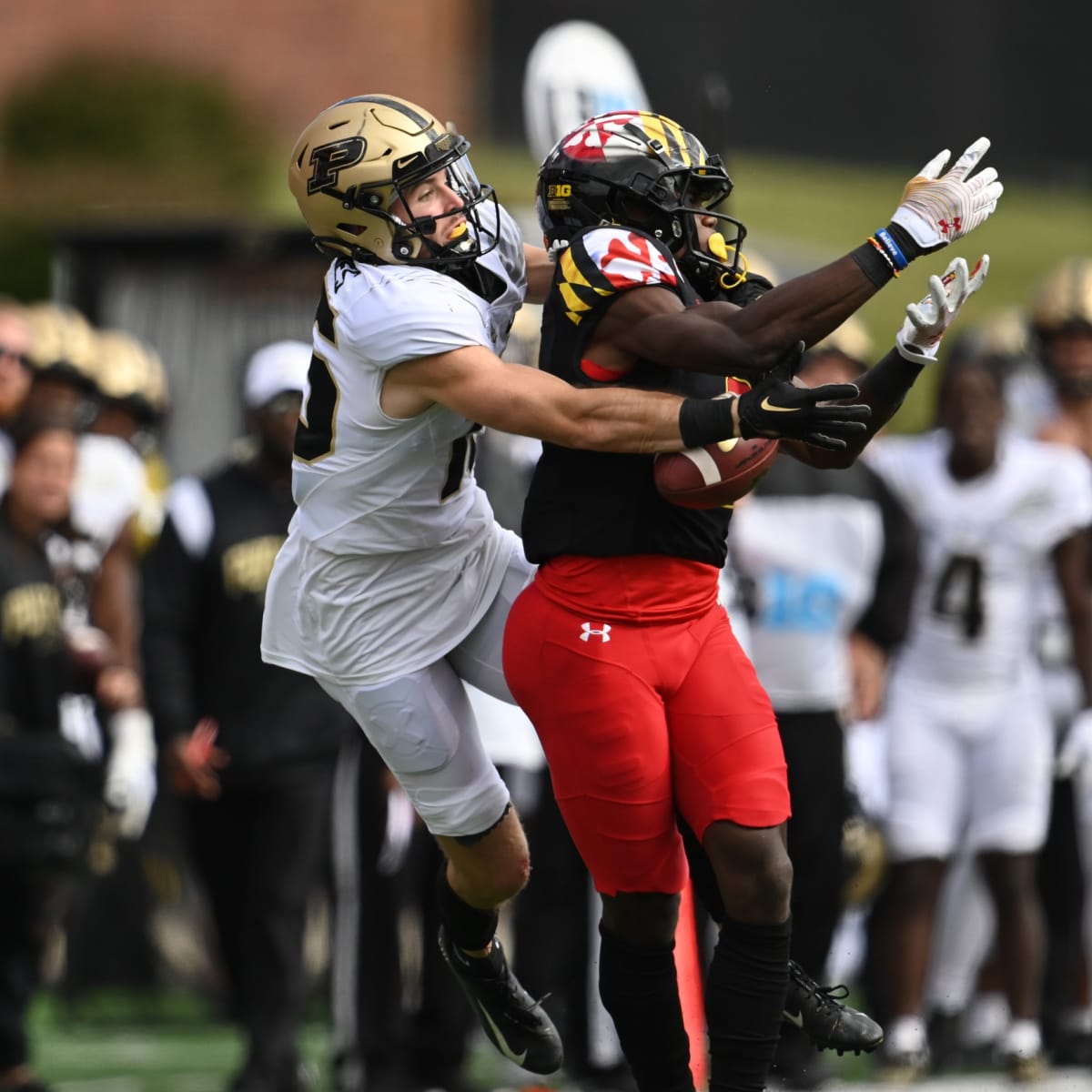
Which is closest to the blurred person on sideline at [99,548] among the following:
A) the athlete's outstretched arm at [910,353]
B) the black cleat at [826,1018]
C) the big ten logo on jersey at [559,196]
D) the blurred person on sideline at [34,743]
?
the blurred person on sideline at [34,743]

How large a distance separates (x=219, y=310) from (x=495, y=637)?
8.33 meters

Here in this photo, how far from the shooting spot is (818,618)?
733 centimetres

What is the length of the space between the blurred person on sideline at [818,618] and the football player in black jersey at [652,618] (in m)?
2.01

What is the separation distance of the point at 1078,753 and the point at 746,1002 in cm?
345

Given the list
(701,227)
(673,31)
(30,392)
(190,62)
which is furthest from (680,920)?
(190,62)

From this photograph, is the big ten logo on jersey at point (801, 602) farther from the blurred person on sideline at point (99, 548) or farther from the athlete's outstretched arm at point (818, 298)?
the athlete's outstretched arm at point (818, 298)

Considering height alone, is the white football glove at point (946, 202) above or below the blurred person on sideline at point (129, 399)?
above

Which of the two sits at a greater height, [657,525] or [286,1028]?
[657,525]

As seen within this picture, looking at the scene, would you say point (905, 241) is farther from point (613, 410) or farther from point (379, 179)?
point (379, 179)

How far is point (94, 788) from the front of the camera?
712cm

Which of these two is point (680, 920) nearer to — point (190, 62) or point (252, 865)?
point (252, 865)

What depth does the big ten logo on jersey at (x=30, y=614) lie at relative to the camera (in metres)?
7.16

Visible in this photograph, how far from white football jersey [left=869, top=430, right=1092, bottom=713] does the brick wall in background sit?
60.9ft

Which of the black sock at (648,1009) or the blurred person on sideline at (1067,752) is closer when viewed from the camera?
the black sock at (648,1009)
